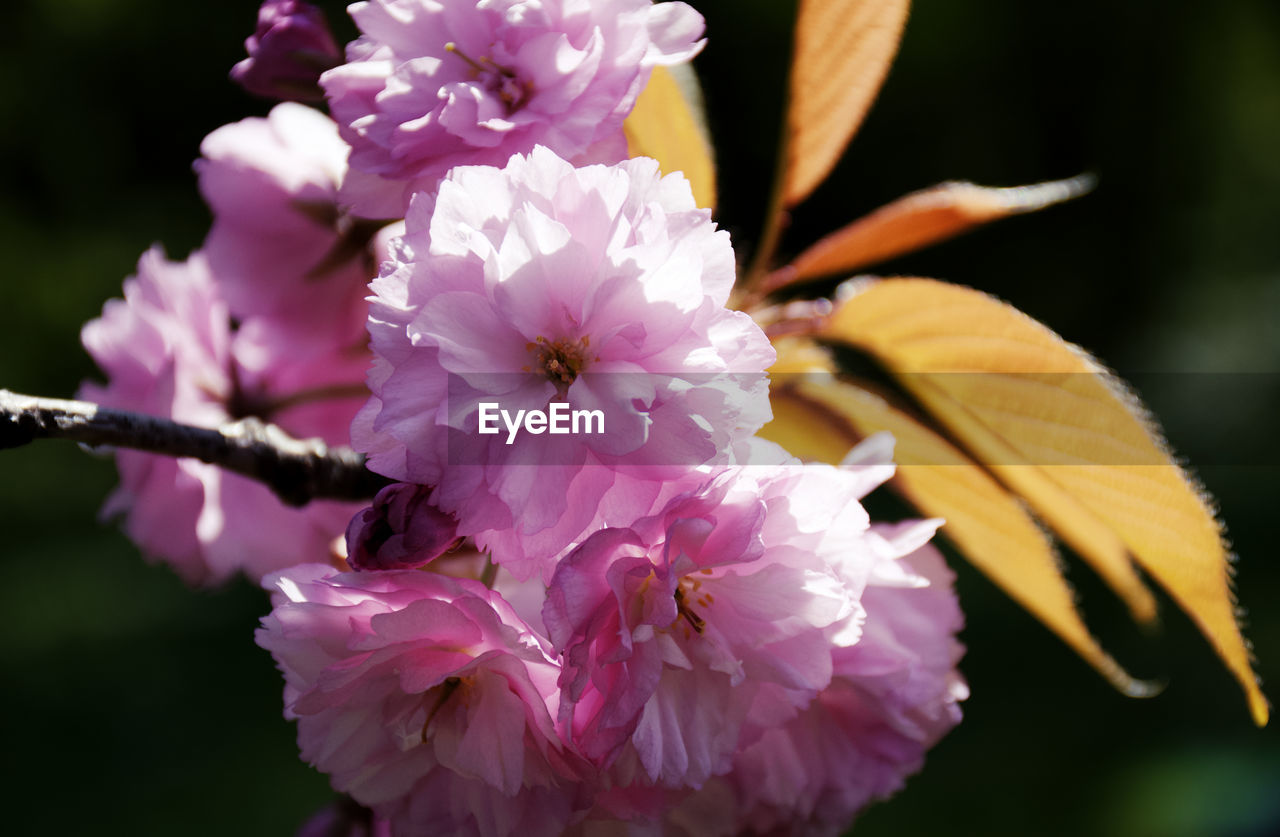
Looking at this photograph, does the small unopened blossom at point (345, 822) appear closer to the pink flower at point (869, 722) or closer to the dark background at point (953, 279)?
the pink flower at point (869, 722)

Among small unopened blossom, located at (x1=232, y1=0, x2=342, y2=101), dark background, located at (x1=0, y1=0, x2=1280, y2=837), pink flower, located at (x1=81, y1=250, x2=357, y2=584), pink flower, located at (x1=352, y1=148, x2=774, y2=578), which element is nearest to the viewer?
pink flower, located at (x1=352, y1=148, x2=774, y2=578)

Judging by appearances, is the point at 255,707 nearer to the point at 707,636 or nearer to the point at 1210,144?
the point at 707,636

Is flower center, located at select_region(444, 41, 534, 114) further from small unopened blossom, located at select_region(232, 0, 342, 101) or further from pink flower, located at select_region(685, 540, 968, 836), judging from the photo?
pink flower, located at select_region(685, 540, 968, 836)

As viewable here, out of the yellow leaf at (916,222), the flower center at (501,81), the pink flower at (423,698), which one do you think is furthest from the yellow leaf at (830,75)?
the pink flower at (423,698)

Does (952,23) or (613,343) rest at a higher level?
(613,343)

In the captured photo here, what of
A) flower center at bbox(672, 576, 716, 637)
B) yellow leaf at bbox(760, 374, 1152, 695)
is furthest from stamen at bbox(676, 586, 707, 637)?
yellow leaf at bbox(760, 374, 1152, 695)

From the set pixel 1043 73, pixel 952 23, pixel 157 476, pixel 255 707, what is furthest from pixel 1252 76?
pixel 157 476

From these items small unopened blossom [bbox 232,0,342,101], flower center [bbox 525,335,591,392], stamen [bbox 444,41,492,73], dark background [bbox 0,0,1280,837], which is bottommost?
dark background [bbox 0,0,1280,837]
